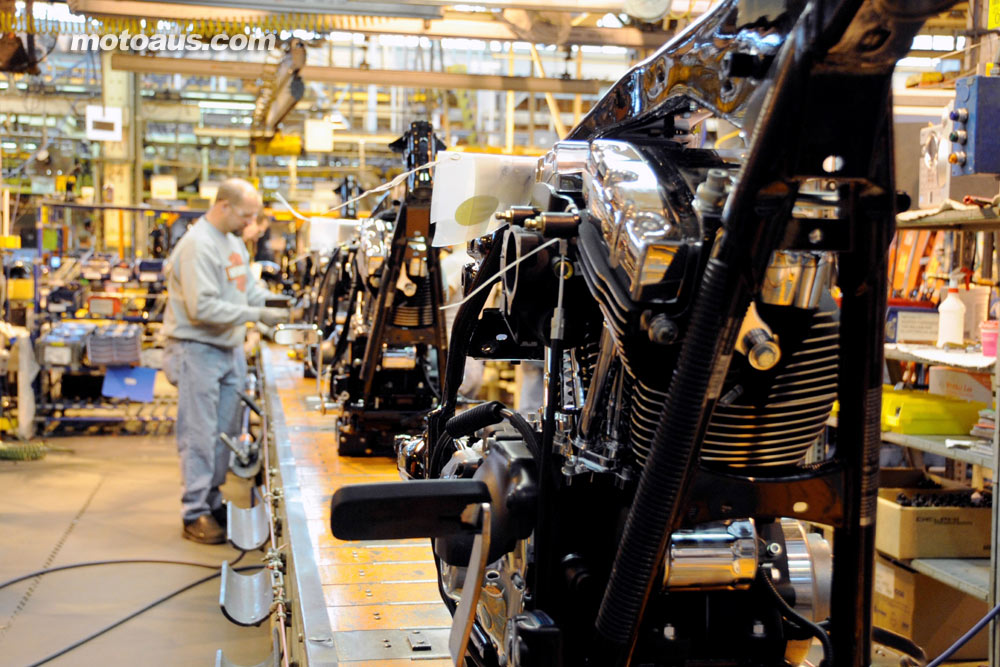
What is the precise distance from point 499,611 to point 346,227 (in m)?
5.61

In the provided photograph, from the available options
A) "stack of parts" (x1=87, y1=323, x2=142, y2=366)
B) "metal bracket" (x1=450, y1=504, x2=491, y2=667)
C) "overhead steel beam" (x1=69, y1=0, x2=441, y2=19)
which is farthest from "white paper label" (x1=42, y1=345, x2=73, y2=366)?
"metal bracket" (x1=450, y1=504, x2=491, y2=667)

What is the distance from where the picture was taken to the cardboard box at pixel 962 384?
15.9 ft

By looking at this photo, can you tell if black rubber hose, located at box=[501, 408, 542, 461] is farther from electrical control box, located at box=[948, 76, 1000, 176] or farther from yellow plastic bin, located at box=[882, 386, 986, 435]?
yellow plastic bin, located at box=[882, 386, 986, 435]

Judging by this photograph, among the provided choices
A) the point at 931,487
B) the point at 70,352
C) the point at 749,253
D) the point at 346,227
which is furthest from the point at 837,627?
the point at 70,352

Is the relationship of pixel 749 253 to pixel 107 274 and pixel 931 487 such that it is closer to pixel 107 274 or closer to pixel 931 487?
pixel 931 487

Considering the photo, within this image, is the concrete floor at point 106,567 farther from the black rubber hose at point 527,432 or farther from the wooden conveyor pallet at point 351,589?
the black rubber hose at point 527,432

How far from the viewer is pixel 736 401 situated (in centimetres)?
143

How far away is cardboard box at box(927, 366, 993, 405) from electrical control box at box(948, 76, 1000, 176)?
1434mm

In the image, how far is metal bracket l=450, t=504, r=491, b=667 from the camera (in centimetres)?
144

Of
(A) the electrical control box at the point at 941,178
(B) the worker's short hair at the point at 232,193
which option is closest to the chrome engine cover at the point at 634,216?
(A) the electrical control box at the point at 941,178

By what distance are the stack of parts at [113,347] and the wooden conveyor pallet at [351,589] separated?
18.0 feet

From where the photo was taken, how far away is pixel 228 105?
1753 centimetres

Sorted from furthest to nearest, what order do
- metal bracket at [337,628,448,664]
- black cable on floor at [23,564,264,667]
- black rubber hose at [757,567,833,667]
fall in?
1. black cable on floor at [23,564,264,667]
2. metal bracket at [337,628,448,664]
3. black rubber hose at [757,567,833,667]

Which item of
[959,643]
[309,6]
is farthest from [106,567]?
[959,643]
